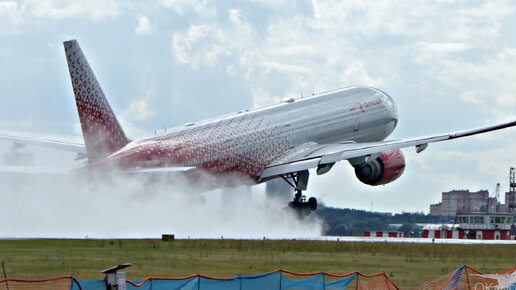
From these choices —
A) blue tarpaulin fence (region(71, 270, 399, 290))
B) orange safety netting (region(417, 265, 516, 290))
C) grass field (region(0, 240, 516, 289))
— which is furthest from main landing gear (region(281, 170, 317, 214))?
blue tarpaulin fence (region(71, 270, 399, 290))

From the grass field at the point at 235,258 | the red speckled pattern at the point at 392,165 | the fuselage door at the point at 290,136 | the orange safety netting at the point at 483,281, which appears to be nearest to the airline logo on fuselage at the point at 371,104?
the red speckled pattern at the point at 392,165

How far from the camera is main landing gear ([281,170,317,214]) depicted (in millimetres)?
67375

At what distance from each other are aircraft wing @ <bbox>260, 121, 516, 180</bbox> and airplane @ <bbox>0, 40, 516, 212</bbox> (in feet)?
0.19

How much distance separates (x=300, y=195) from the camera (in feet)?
222

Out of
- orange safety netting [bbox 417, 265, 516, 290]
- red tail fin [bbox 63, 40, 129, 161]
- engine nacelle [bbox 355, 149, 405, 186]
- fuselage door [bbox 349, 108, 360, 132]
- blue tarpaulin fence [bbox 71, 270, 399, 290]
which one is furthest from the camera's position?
fuselage door [bbox 349, 108, 360, 132]

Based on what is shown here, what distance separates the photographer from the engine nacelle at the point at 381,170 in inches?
2768

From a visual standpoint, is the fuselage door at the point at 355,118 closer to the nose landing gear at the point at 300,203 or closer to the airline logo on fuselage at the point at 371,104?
the airline logo on fuselage at the point at 371,104

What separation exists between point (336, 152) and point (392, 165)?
8478 mm

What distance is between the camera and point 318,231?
69875mm

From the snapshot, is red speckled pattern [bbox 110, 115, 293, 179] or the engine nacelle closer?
red speckled pattern [bbox 110, 115, 293, 179]

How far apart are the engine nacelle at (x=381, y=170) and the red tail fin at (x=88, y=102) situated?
20860 millimetres

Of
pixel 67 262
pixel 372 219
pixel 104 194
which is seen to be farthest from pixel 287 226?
pixel 372 219

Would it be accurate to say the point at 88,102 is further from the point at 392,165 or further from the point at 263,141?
the point at 392,165

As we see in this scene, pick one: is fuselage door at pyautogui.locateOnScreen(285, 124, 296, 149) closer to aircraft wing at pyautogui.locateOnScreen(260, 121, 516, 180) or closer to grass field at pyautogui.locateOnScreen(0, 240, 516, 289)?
aircraft wing at pyautogui.locateOnScreen(260, 121, 516, 180)
